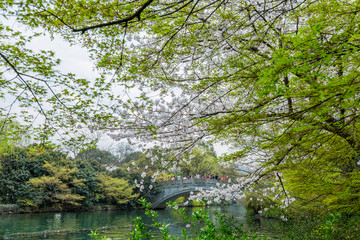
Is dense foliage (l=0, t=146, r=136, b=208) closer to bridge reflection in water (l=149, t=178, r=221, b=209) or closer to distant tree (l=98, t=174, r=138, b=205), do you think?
distant tree (l=98, t=174, r=138, b=205)

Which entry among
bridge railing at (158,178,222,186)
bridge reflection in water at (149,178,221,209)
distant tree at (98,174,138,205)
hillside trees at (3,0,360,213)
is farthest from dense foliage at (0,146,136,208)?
hillside trees at (3,0,360,213)

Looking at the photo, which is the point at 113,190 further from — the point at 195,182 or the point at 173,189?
the point at 195,182

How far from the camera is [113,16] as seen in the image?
3.19 metres

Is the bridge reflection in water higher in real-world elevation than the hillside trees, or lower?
lower

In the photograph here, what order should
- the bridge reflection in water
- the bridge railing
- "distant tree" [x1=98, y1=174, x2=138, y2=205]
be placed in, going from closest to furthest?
the bridge railing → the bridge reflection in water → "distant tree" [x1=98, y1=174, x2=138, y2=205]

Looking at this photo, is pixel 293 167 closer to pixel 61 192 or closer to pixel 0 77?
pixel 0 77

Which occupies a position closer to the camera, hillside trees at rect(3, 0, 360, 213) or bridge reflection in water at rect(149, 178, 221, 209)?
hillside trees at rect(3, 0, 360, 213)

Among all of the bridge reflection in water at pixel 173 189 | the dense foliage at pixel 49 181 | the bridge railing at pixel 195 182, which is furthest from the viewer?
the bridge reflection in water at pixel 173 189

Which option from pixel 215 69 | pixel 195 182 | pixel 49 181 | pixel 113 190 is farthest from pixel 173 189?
pixel 215 69

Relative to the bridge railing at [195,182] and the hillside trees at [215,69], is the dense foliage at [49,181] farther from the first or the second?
the hillside trees at [215,69]

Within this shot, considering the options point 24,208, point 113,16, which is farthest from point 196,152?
point 113,16

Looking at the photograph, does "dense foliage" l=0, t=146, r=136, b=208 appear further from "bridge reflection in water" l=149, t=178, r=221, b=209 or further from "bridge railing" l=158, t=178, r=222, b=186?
"bridge railing" l=158, t=178, r=222, b=186

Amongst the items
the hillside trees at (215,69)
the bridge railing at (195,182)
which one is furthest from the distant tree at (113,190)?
the hillside trees at (215,69)

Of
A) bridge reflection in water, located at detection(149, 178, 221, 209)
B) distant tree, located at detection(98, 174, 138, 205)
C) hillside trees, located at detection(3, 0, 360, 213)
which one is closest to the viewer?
hillside trees, located at detection(3, 0, 360, 213)
